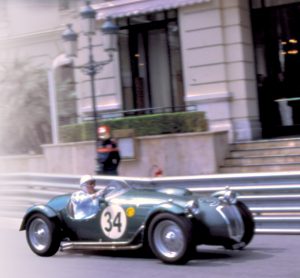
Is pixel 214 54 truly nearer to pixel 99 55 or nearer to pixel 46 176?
pixel 99 55

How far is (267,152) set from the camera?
14.5 meters

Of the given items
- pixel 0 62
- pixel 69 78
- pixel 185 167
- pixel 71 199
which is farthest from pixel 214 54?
pixel 0 62

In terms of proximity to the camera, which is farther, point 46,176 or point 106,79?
point 106,79

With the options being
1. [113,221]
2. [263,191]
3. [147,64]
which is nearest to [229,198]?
[113,221]

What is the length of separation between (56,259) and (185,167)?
744 centimetres

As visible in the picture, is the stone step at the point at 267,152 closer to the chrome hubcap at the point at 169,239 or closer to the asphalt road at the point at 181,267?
the asphalt road at the point at 181,267

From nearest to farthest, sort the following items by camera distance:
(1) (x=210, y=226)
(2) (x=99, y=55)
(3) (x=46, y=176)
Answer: (1) (x=210, y=226), (3) (x=46, y=176), (2) (x=99, y=55)

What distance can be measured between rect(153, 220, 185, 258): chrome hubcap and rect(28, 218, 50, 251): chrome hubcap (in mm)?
1616

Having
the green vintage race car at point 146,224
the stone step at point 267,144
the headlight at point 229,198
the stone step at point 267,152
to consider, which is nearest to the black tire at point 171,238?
the green vintage race car at point 146,224

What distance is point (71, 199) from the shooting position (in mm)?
7613

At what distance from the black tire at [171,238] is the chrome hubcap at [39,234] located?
5.12ft

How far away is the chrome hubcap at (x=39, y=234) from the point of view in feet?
25.2

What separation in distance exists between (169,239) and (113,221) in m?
0.81

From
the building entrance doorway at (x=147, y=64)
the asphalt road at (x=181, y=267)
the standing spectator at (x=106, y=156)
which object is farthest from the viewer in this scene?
the building entrance doorway at (x=147, y=64)
